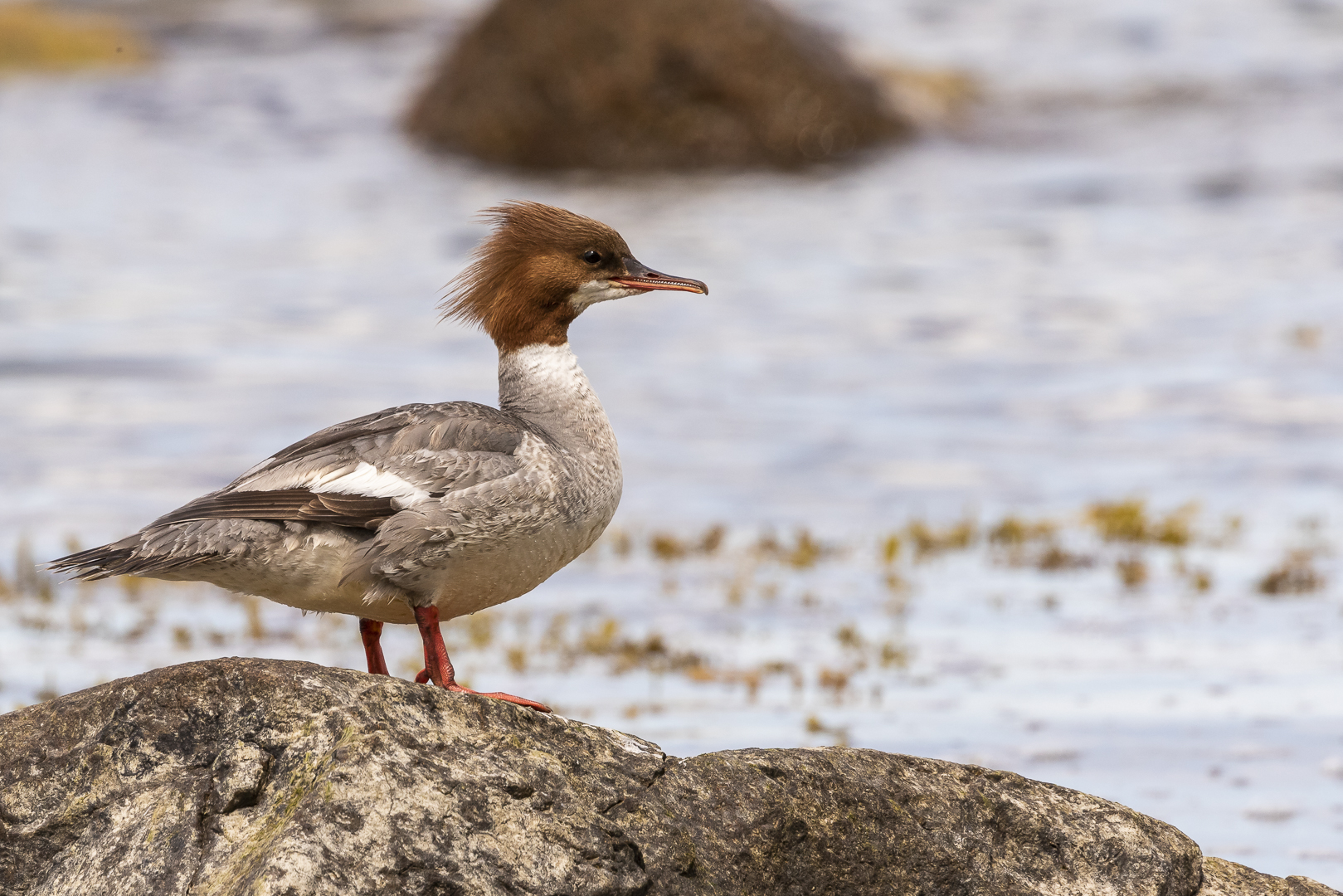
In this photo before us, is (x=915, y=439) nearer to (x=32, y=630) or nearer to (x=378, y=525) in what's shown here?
(x=32, y=630)

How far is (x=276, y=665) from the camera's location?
413 centimetres

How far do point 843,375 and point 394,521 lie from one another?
39.1 feet

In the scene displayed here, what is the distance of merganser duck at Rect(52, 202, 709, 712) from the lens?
4723 millimetres

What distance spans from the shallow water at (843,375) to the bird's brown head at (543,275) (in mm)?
2416

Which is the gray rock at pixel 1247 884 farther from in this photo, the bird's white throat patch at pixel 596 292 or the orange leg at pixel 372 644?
the bird's white throat patch at pixel 596 292

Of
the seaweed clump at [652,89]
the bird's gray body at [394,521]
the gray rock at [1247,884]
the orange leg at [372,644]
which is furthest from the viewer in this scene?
the seaweed clump at [652,89]

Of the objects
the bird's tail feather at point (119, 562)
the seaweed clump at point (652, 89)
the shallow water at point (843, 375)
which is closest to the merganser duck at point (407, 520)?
the bird's tail feather at point (119, 562)

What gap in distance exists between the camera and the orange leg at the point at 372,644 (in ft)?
16.9

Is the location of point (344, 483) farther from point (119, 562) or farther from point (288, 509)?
point (119, 562)

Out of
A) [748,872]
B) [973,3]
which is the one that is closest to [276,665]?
[748,872]

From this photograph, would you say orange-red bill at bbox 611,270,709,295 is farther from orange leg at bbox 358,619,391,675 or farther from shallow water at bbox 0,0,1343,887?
shallow water at bbox 0,0,1343,887

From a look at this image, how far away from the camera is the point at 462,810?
395 cm

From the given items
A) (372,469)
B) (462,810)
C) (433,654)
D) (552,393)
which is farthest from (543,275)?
(462,810)

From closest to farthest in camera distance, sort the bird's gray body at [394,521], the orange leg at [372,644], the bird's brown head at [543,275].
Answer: the bird's gray body at [394,521]
the orange leg at [372,644]
the bird's brown head at [543,275]
